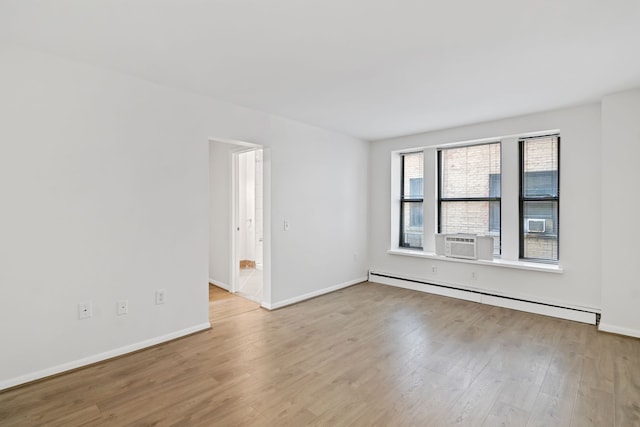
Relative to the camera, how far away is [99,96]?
8.67 ft

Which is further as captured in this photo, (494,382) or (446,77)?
(446,77)

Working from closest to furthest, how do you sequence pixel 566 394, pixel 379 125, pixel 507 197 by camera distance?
pixel 566 394, pixel 507 197, pixel 379 125

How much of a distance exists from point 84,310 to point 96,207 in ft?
2.81

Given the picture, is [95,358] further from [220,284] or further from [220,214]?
[220,214]

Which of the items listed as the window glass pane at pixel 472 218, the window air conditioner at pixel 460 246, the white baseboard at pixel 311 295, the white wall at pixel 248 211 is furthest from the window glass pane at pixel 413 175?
the white wall at pixel 248 211

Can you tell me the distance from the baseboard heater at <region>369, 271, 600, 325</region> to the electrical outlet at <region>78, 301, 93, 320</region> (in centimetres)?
411

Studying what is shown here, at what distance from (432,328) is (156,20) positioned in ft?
12.1

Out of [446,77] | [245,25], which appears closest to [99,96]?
[245,25]

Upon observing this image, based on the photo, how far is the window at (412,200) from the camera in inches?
206

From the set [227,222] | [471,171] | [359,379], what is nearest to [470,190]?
[471,171]

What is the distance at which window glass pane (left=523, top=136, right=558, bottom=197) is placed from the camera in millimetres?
3969

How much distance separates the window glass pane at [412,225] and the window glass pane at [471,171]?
0.54m

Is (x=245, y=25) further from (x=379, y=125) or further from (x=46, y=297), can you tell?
(x=379, y=125)

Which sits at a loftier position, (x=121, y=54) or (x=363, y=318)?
(x=121, y=54)
